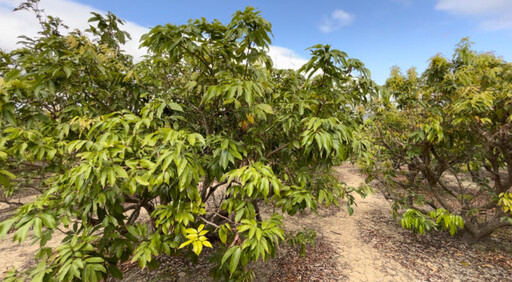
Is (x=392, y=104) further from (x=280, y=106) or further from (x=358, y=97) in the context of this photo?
(x=280, y=106)

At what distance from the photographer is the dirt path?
129 inches

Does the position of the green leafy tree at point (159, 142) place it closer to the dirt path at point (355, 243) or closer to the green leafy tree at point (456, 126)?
the green leafy tree at point (456, 126)

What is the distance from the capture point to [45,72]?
6.38 ft

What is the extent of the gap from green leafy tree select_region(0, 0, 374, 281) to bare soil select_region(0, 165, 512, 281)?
1318 mm

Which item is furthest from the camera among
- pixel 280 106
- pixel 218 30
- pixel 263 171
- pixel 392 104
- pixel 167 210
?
pixel 392 104

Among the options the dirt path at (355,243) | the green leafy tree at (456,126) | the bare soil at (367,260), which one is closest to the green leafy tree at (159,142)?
the green leafy tree at (456,126)

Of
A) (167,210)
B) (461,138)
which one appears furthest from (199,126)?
(461,138)

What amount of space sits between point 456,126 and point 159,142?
13.2 ft

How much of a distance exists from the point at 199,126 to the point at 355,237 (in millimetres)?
3856

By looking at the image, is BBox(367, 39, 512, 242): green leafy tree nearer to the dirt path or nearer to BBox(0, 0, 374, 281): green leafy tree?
the dirt path

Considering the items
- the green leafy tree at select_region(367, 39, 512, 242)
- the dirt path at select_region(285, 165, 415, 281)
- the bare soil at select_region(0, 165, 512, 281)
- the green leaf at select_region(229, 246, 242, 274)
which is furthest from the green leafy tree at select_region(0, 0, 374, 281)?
the dirt path at select_region(285, 165, 415, 281)

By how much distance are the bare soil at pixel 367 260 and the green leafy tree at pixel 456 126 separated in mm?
498

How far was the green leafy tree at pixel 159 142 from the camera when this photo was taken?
1494 mm

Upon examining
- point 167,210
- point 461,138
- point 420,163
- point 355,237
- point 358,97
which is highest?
point 358,97
